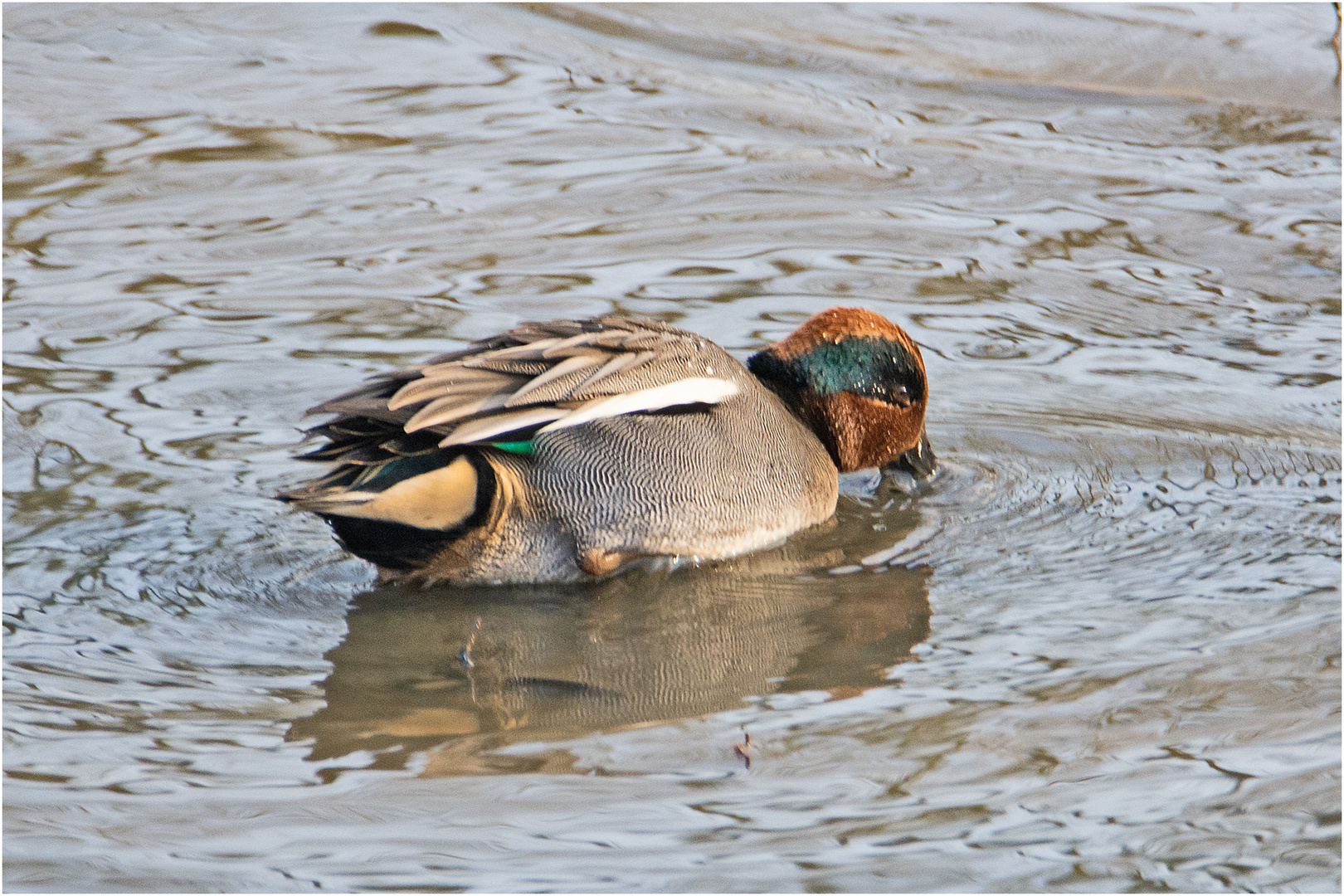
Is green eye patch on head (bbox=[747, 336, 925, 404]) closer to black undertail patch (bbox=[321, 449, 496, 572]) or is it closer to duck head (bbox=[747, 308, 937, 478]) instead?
duck head (bbox=[747, 308, 937, 478])

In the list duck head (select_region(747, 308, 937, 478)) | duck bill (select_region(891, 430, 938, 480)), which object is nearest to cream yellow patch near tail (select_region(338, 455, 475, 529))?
duck head (select_region(747, 308, 937, 478))

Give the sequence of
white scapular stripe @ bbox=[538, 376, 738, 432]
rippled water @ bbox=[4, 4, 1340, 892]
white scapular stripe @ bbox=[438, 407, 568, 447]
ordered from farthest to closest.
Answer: white scapular stripe @ bbox=[538, 376, 738, 432] < white scapular stripe @ bbox=[438, 407, 568, 447] < rippled water @ bbox=[4, 4, 1340, 892]

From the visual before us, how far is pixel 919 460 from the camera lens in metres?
5.34

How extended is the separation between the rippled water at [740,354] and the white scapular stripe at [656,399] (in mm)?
508

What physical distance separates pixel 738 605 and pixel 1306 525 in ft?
5.85

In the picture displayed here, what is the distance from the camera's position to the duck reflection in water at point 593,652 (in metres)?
3.76

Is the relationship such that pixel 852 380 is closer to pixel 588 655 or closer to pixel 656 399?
pixel 656 399

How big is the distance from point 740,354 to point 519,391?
6.10 feet

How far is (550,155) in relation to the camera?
7.92 meters

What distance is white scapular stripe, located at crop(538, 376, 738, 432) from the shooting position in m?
4.45

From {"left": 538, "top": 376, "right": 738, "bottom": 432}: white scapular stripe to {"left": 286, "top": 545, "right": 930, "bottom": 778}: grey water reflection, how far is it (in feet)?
1.64

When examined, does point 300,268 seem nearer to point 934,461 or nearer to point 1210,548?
point 934,461

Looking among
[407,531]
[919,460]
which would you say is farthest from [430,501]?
[919,460]

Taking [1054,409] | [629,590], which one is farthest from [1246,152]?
[629,590]
